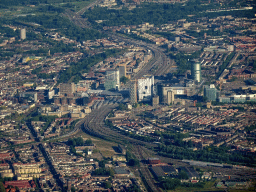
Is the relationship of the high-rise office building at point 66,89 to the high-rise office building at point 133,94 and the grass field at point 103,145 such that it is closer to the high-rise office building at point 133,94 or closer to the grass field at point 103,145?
the high-rise office building at point 133,94

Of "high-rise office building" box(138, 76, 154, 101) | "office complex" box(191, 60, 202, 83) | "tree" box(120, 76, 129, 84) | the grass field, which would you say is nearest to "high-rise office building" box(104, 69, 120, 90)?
"tree" box(120, 76, 129, 84)

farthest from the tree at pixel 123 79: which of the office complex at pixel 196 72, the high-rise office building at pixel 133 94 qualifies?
the high-rise office building at pixel 133 94

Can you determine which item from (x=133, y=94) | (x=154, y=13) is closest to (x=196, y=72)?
(x=133, y=94)

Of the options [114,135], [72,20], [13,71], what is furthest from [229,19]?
[114,135]

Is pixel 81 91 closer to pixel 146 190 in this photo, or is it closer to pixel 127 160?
pixel 127 160

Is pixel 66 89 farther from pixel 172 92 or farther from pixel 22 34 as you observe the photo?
pixel 22 34

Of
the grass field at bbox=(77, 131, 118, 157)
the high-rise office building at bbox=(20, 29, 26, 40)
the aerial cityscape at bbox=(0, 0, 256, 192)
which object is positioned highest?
the high-rise office building at bbox=(20, 29, 26, 40)

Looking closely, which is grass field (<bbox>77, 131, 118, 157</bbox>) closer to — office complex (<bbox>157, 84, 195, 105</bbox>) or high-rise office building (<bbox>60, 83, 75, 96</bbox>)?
office complex (<bbox>157, 84, 195, 105</bbox>)
